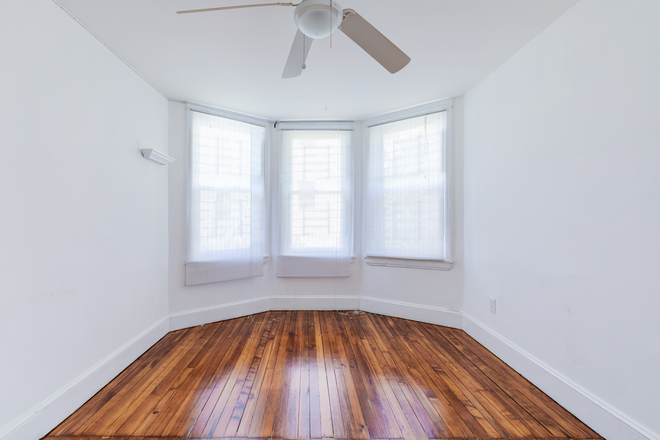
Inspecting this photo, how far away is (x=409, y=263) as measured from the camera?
308 centimetres

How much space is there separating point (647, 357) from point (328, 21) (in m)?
2.04

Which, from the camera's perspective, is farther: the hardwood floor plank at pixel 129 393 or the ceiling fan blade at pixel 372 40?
the hardwood floor plank at pixel 129 393

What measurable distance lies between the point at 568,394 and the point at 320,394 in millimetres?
1435

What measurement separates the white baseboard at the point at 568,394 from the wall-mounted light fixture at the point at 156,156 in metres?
3.16

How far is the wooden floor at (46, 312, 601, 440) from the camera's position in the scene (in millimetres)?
1460

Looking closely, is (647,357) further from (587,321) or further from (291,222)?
(291,222)

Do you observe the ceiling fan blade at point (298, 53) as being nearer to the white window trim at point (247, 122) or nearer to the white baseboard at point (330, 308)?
the white window trim at point (247, 122)

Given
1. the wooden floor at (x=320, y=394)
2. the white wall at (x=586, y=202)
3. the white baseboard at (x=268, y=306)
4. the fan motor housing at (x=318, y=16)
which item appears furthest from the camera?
the white baseboard at (x=268, y=306)

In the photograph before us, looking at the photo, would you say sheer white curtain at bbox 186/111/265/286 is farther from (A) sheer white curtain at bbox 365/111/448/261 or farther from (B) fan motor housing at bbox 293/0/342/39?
(B) fan motor housing at bbox 293/0/342/39

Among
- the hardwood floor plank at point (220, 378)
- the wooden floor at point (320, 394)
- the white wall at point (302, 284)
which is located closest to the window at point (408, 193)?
the white wall at point (302, 284)

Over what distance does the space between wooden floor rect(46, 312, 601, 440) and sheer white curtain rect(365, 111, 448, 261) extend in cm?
96

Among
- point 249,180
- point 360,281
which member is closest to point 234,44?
point 249,180

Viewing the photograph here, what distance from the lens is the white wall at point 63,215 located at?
132 cm

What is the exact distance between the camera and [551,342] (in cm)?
177
